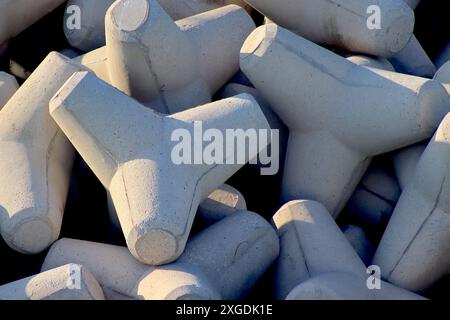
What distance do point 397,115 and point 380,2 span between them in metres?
0.24

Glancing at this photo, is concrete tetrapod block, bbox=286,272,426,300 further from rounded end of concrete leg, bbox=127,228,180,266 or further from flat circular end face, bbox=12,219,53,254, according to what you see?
flat circular end face, bbox=12,219,53,254

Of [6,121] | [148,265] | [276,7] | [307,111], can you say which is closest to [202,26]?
[276,7]

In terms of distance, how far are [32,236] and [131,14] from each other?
388 millimetres

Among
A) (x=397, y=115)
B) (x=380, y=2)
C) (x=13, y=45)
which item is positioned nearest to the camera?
(x=397, y=115)

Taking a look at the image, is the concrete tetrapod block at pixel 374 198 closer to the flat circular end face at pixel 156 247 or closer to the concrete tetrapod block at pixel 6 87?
the flat circular end face at pixel 156 247

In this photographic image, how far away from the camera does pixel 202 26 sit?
1518mm

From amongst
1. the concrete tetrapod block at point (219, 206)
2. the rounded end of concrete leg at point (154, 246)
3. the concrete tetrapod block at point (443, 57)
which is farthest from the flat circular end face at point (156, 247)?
the concrete tetrapod block at point (443, 57)

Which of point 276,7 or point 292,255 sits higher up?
point 276,7

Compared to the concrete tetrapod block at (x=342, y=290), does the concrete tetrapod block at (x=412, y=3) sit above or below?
above

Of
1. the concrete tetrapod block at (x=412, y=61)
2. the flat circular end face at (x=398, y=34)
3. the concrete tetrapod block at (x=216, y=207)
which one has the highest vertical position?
the flat circular end face at (x=398, y=34)

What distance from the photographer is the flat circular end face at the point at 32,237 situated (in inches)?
49.8

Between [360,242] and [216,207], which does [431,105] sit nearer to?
[360,242]

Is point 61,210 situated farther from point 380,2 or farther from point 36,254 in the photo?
point 380,2

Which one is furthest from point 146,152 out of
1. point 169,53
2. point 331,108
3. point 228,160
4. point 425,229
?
point 425,229
